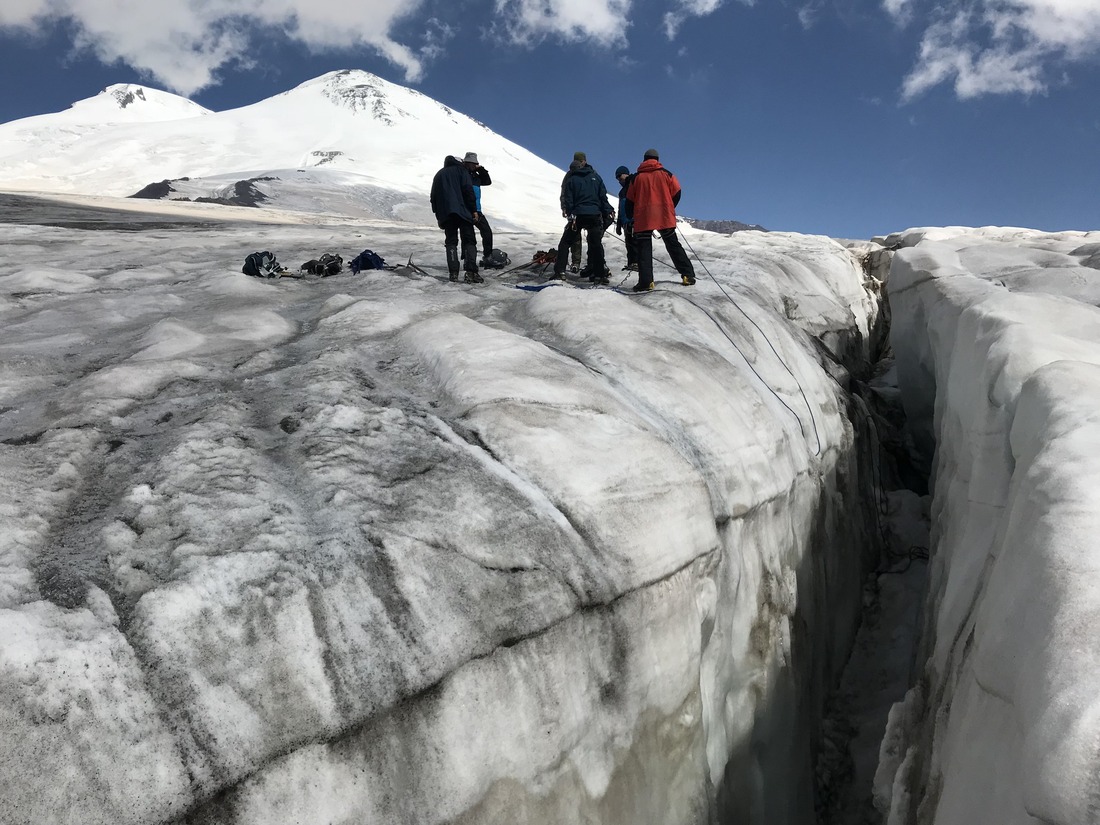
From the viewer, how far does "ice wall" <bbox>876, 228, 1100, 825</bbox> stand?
59.9 inches

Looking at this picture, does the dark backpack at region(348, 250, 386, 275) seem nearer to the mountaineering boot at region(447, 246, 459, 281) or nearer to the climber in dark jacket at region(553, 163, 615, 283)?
the mountaineering boot at region(447, 246, 459, 281)

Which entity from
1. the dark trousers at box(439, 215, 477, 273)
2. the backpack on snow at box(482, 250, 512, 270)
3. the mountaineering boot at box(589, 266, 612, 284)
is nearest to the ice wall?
the mountaineering boot at box(589, 266, 612, 284)

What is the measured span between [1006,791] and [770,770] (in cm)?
187

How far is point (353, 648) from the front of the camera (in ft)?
5.99

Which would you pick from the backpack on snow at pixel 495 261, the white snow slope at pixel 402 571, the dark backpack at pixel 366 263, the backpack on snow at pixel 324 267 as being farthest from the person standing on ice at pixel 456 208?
the white snow slope at pixel 402 571

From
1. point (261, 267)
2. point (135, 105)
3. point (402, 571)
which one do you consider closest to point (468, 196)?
point (261, 267)

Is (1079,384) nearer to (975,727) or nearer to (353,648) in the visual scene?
(975,727)

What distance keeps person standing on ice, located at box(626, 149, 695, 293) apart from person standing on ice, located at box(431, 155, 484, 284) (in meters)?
1.67

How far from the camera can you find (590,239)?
6879 mm

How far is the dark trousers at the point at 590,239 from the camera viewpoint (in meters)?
6.75

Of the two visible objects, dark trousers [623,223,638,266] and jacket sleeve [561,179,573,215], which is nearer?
jacket sleeve [561,179,573,215]

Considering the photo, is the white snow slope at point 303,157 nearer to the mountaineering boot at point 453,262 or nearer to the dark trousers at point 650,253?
the mountaineering boot at point 453,262

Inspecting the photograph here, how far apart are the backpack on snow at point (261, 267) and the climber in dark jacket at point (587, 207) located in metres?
2.86

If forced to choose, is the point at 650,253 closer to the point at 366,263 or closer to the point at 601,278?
the point at 601,278
